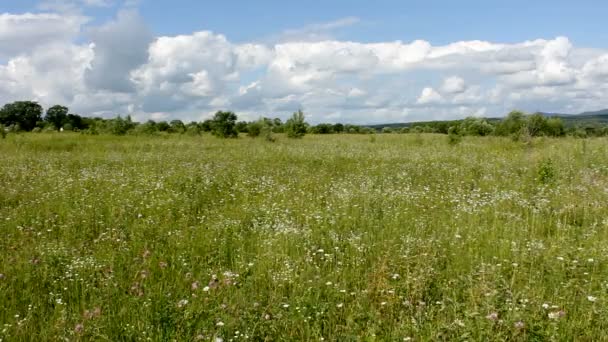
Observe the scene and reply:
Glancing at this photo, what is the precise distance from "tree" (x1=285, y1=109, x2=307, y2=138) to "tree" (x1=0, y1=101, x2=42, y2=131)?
140 feet

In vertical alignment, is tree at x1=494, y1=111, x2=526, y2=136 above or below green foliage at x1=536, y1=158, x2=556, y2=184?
above

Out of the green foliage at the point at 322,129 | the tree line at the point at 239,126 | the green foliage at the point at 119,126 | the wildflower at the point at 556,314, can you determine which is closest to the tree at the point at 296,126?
the tree line at the point at 239,126

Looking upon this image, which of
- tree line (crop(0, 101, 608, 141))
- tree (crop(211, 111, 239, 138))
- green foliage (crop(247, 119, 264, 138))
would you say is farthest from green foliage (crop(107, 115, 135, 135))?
green foliage (crop(247, 119, 264, 138))

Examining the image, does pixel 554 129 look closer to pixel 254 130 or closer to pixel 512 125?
pixel 512 125

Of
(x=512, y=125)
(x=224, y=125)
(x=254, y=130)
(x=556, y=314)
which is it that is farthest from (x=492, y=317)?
(x=254, y=130)

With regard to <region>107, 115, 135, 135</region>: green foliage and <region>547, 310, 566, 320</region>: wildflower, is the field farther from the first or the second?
<region>107, 115, 135, 135</region>: green foliage

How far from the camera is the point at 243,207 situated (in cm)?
717

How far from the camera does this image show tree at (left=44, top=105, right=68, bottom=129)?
63.0 m

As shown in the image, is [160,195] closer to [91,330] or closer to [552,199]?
[91,330]

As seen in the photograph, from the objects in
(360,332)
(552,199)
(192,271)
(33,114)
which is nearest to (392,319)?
(360,332)

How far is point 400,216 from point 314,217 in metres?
1.37

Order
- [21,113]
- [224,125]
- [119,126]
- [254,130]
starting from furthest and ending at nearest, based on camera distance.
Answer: [21,113]
[254,130]
[224,125]
[119,126]

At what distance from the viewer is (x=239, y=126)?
45.8 meters

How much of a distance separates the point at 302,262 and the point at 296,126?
4056 centimetres
